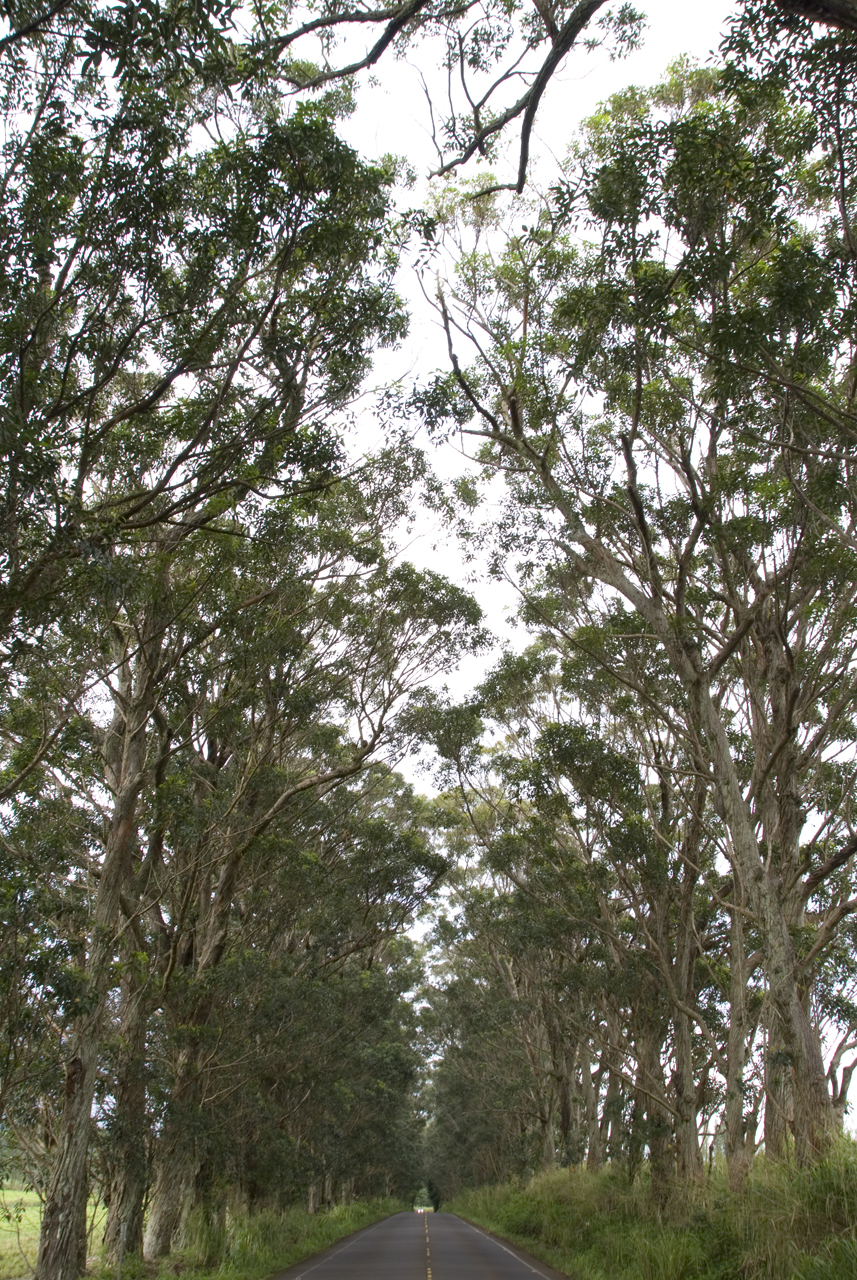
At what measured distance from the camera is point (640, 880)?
49.3ft

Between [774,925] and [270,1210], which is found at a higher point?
[774,925]

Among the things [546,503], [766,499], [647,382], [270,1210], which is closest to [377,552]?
[546,503]

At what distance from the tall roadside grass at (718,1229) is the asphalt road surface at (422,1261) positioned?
2.75 feet

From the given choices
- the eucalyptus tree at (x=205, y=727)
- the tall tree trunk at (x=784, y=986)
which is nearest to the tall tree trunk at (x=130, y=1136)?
the eucalyptus tree at (x=205, y=727)

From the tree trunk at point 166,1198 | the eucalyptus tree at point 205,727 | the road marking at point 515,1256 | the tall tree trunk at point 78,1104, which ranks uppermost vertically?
the eucalyptus tree at point 205,727

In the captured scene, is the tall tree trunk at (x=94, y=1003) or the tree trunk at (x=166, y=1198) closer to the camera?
the tall tree trunk at (x=94, y=1003)

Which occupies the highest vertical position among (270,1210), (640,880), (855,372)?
(855,372)

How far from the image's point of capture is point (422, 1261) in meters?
18.2

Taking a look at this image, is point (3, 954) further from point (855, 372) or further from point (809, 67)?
point (809, 67)

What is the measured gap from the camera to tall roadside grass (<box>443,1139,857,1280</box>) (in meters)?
6.89

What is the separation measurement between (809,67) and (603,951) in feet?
47.5

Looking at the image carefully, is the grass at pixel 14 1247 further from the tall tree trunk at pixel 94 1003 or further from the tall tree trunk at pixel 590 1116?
the tall tree trunk at pixel 590 1116

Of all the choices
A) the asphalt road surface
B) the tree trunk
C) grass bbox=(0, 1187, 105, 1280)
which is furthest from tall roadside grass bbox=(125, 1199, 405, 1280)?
grass bbox=(0, 1187, 105, 1280)

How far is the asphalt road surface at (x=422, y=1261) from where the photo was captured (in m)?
14.8
